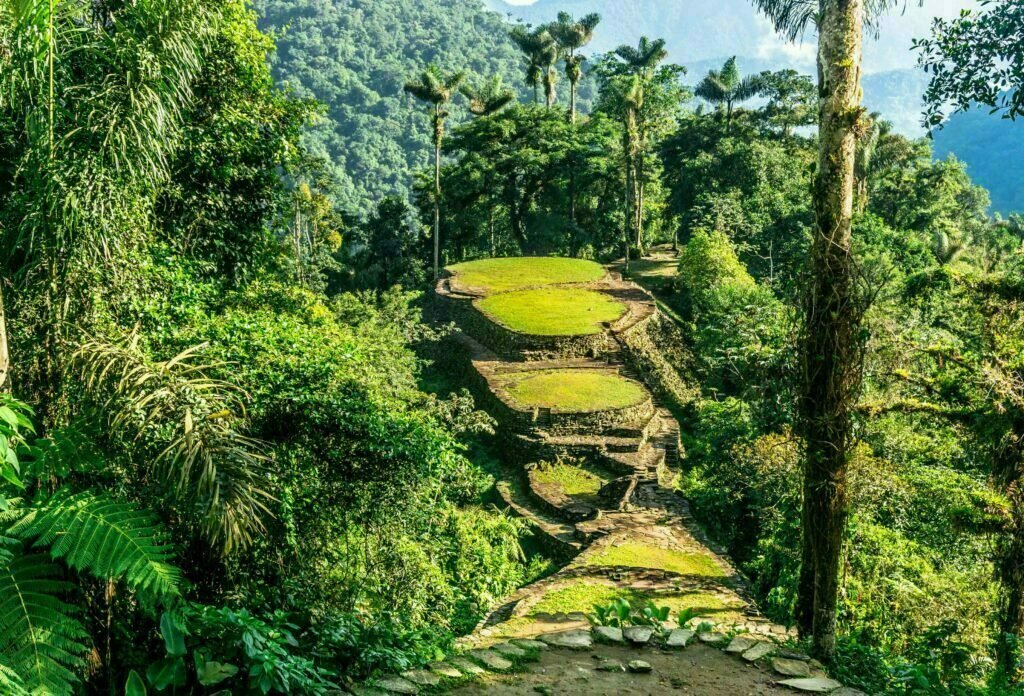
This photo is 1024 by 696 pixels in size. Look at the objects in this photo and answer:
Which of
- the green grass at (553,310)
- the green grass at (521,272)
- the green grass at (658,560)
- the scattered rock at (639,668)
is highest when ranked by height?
the green grass at (521,272)

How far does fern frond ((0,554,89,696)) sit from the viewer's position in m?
3.24

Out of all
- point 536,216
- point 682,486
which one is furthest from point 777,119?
point 682,486

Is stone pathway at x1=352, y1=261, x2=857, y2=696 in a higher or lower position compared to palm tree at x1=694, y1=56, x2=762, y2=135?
lower

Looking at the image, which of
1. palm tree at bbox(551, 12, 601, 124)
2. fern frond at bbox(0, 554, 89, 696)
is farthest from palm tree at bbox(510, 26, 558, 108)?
fern frond at bbox(0, 554, 89, 696)

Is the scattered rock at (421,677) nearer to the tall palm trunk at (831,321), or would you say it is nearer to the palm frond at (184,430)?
the palm frond at (184,430)

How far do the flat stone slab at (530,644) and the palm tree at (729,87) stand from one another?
34957mm

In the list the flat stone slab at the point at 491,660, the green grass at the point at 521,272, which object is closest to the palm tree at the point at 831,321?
the flat stone slab at the point at 491,660

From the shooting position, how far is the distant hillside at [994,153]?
286ft

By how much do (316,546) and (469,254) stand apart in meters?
31.8

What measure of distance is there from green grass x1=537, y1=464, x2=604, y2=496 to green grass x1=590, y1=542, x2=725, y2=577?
3.68 meters

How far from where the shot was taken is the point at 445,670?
4738mm

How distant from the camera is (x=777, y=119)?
124 feet

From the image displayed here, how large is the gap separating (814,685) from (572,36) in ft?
117

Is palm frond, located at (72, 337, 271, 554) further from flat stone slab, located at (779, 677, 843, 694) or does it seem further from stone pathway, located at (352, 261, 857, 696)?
flat stone slab, located at (779, 677, 843, 694)
